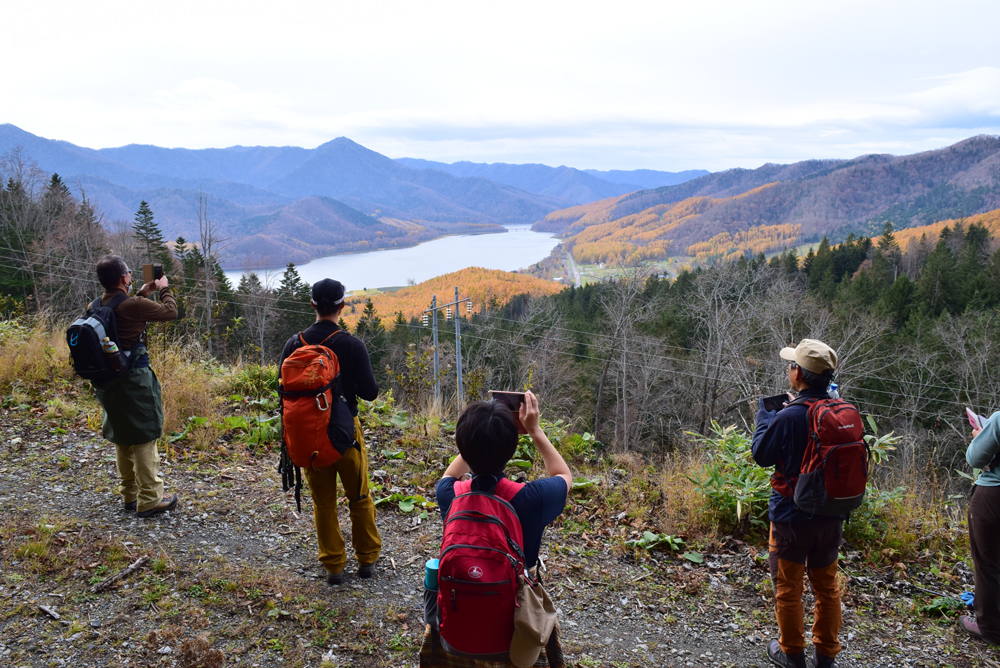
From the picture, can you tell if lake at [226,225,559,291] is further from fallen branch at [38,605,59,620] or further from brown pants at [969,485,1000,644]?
brown pants at [969,485,1000,644]

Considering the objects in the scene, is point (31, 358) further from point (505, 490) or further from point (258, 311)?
point (258, 311)

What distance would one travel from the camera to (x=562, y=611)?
346cm

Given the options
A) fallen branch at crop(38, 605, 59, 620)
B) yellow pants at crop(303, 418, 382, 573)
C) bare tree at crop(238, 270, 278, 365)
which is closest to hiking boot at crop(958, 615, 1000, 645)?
yellow pants at crop(303, 418, 382, 573)

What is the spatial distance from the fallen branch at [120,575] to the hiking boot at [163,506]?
2.18ft

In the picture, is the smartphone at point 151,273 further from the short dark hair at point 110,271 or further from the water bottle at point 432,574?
the water bottle at point 432,574

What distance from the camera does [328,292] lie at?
3.06 meters

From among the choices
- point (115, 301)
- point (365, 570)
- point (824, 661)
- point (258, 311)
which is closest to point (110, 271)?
point (115, 301)

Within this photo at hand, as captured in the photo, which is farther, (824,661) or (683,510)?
(683,510)

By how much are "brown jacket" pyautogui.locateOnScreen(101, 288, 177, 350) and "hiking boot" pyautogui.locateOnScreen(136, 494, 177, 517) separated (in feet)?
4.11

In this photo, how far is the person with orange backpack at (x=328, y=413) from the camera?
2.92 m

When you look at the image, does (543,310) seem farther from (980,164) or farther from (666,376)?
(980,164)

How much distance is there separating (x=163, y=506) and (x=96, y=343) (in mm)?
1393

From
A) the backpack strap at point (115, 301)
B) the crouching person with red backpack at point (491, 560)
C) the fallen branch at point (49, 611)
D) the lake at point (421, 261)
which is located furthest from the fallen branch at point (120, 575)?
the lake at point (421, 261)

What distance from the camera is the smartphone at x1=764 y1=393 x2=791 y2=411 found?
2891 millimetres
